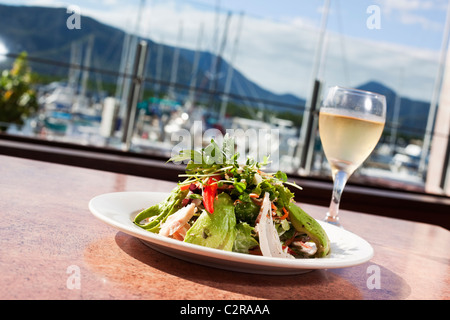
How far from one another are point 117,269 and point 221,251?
0.39 ft

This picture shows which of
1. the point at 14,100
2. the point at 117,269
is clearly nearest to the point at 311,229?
the point at 117,269

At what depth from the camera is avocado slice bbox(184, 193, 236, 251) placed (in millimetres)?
583

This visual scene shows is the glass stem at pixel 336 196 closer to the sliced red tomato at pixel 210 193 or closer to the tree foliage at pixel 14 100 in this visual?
the sliced red tomato at pixel 210 193

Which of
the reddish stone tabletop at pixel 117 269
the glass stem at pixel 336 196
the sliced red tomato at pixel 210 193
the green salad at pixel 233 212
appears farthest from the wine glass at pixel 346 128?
the sliced red tomato at pixel 210 193

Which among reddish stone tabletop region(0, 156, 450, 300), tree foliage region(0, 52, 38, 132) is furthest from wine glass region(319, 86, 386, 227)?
tree foliage region(0, 52, 38, 132)

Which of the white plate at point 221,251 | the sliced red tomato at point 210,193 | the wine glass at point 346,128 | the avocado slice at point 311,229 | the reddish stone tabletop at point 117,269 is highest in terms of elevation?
the wine glass at point 346,128

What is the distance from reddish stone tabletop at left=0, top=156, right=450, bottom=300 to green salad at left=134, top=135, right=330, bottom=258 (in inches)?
1.5

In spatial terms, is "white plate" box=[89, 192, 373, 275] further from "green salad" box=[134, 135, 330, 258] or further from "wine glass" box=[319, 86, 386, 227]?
"wine glass" box=[319, 86, 386, 227]

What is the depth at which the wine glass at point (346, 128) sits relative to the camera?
0.92 metres

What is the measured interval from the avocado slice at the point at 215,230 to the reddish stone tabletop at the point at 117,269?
3 cm

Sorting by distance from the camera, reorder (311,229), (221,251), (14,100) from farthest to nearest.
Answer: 1. (14,100)
2. (311,229)
3. (221,251)

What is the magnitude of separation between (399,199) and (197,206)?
2.26 metres

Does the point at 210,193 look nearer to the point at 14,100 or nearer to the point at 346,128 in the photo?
the point at 346,128

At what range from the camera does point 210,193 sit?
625 mm
